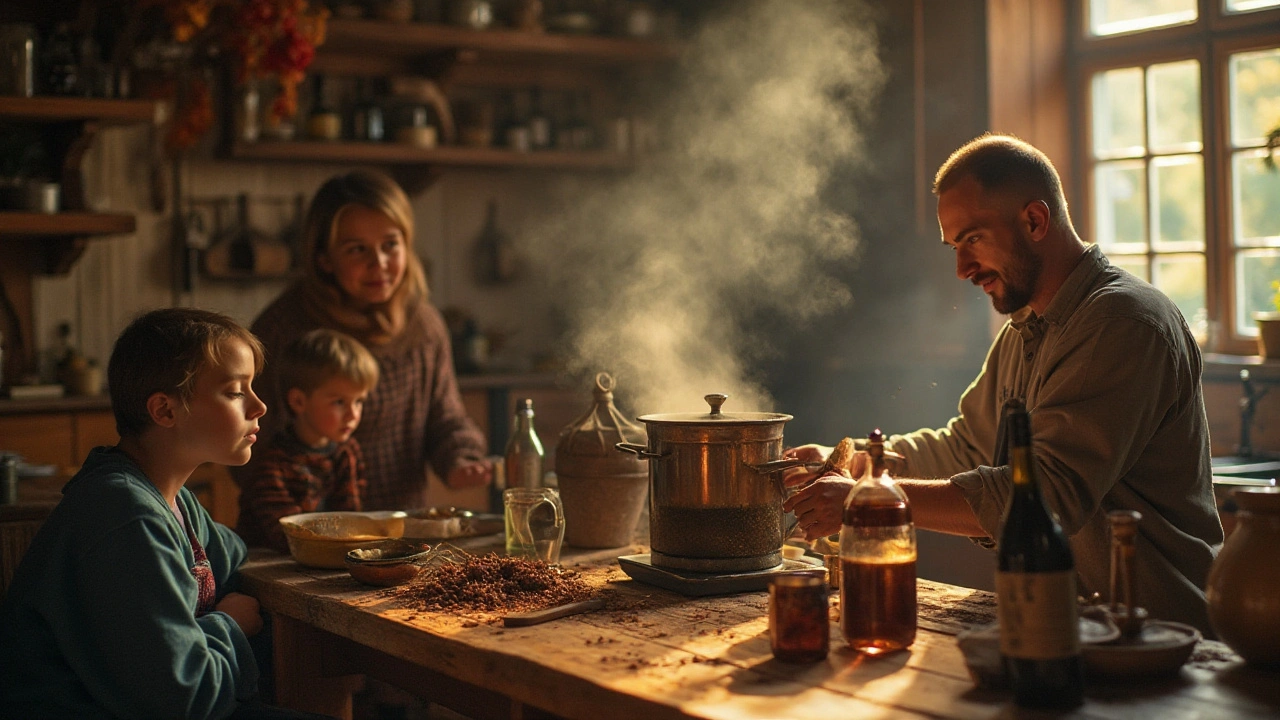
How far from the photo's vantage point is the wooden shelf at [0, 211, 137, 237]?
4156 mm

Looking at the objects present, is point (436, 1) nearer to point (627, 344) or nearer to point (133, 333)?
point (627, 344)

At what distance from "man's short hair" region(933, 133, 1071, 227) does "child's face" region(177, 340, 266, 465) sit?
1.28 meters

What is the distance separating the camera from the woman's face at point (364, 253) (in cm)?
307

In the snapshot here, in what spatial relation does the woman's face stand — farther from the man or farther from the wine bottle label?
the wine bottle label


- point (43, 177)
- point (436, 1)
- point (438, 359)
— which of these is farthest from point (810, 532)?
point (436, 1)

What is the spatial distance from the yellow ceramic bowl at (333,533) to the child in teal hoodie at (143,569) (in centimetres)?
18

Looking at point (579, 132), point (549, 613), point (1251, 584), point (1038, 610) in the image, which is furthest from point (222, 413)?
point (579, 132)

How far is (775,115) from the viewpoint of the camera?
5168 mm

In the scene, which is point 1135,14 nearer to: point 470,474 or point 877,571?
point 470,474

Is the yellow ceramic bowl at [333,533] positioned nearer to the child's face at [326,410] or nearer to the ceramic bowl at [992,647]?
the child's face at [326,410]

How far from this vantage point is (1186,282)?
418 centimetres

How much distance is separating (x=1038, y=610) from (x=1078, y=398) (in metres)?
0.71

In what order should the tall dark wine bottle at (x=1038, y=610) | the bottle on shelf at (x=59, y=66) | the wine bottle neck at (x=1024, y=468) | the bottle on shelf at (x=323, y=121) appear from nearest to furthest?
the tall dark wine bottle at (x=1038, y=610) < the wine bottle neck at (x=1024, y=468) < the bottle on shelf at (x=59, y=66) < the bottle on shelf at (x=323, y=121)

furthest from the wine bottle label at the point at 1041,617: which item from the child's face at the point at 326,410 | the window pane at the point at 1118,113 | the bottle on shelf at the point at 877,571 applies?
the window pane at the point at 1118,113
